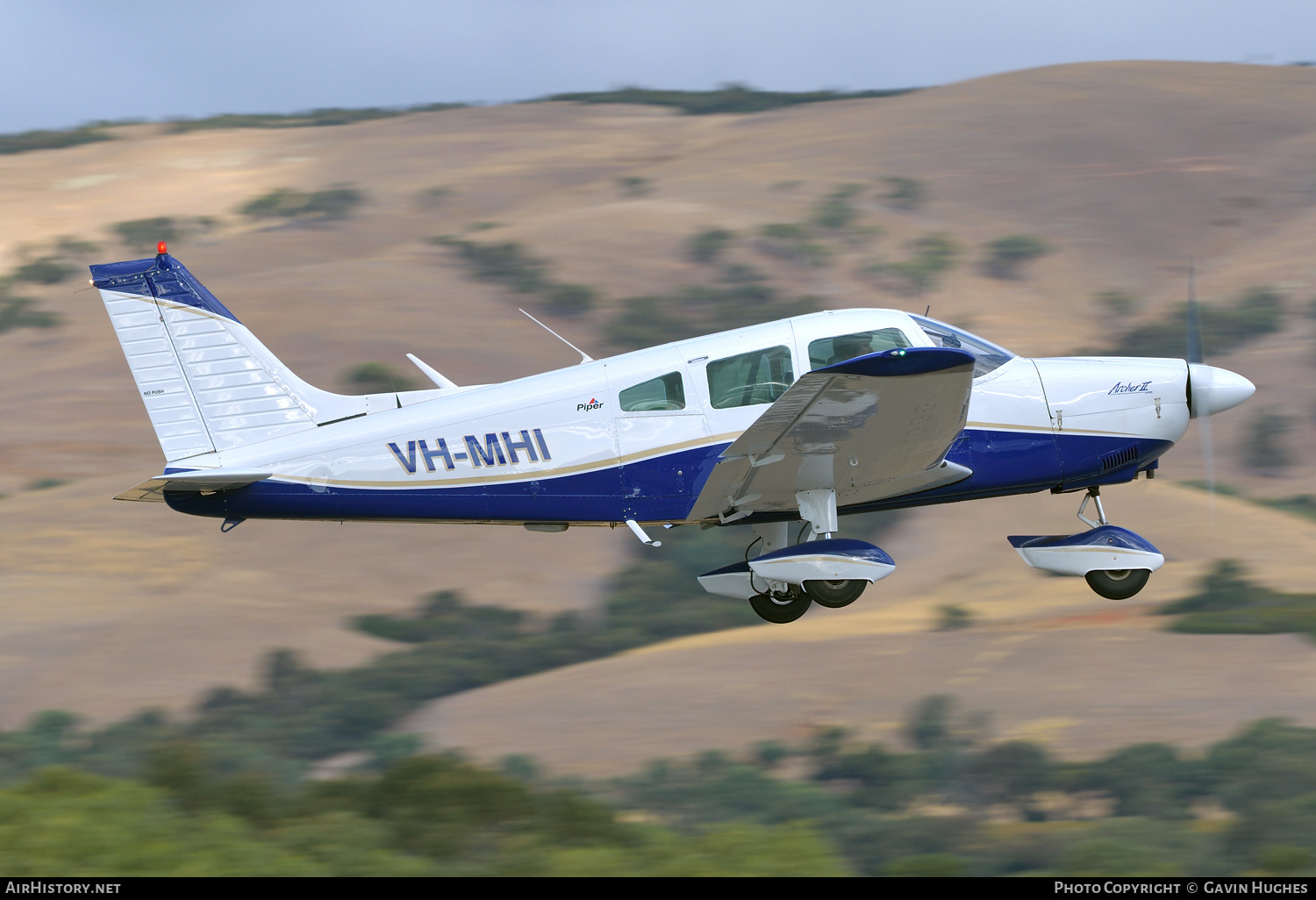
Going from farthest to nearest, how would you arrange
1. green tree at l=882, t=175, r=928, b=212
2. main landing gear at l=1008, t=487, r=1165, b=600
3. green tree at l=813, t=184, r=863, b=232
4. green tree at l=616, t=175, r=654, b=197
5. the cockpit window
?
green tree at l=616, t=175, r=654, b=197 → green tree at l=882, t=175, r=928, b=212 → green tree at l=813, t=184, r=863, b=232 → main landing gear at l=1008, t=487, r=1165, b=600 → the cockpit window

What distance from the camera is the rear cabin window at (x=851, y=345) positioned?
10602mm

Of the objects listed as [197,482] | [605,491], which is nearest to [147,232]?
[197,482]

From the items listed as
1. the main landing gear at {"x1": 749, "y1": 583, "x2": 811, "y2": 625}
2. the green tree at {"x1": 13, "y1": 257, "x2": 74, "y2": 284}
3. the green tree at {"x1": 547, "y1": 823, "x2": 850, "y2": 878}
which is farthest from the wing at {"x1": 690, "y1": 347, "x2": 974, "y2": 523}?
the green tree at {"x1": 13, "y1": 257, "x2": 74, "y2": 284}

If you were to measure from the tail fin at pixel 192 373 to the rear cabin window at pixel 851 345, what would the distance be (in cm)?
399

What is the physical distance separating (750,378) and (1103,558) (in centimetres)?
340

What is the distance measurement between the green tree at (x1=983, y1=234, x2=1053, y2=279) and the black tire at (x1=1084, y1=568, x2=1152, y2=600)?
32.5 m

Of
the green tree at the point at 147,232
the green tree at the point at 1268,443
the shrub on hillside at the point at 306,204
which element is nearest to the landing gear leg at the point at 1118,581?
the green tree at the point at 1268,443

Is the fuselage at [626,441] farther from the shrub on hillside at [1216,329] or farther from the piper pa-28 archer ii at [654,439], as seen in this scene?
the shrub on hillside at [1216,329]

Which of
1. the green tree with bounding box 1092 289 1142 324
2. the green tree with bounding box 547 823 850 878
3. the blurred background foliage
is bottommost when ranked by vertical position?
the green tree with bounding box 547 823 850 878

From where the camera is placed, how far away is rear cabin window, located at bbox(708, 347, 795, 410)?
10.6 m

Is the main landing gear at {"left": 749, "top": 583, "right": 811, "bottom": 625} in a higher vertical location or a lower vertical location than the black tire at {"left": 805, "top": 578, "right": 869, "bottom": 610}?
higher

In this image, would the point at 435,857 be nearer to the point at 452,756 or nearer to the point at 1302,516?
the point at 452,756

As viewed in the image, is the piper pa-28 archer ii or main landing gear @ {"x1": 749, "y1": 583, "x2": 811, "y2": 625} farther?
main landing gear @ {"x1": 749, "y1": 583, "x2": 811, "y2": 625}

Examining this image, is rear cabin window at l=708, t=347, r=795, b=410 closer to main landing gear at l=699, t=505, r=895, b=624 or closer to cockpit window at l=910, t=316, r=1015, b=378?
main landing gear at l=699, t=505, r=895, b=624
